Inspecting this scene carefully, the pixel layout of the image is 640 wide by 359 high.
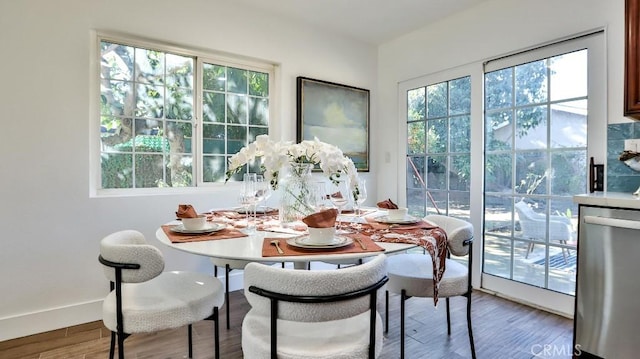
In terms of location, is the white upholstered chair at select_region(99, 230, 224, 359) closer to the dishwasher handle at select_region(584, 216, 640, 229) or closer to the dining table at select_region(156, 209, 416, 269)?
the dining table at select_region(156, 209, 416, 269)

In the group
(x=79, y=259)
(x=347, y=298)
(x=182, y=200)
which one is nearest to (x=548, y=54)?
(x=347, y=298)

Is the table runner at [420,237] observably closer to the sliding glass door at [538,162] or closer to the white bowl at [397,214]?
the white bowl at [397,214]

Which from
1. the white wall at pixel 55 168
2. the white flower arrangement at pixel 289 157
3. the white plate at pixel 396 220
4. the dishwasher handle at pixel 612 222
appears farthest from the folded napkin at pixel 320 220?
the white wall at pixel 55 168

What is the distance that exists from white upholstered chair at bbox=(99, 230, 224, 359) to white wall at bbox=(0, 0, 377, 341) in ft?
3.37

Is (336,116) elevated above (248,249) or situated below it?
above

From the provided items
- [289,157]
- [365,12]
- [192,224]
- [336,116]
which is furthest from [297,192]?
[365,12]

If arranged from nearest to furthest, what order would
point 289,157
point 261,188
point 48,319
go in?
point 289,157, point 261,188, point 48,319

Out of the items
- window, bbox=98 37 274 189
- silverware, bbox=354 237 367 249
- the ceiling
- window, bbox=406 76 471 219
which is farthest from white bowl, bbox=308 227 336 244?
the ceiling

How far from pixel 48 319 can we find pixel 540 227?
3572mm

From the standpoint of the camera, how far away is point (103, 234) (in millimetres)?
2459

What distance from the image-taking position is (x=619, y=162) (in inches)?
85.9

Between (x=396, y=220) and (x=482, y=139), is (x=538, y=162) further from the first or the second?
(x=396, y=220)

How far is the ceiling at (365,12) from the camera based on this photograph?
9.80 feet
